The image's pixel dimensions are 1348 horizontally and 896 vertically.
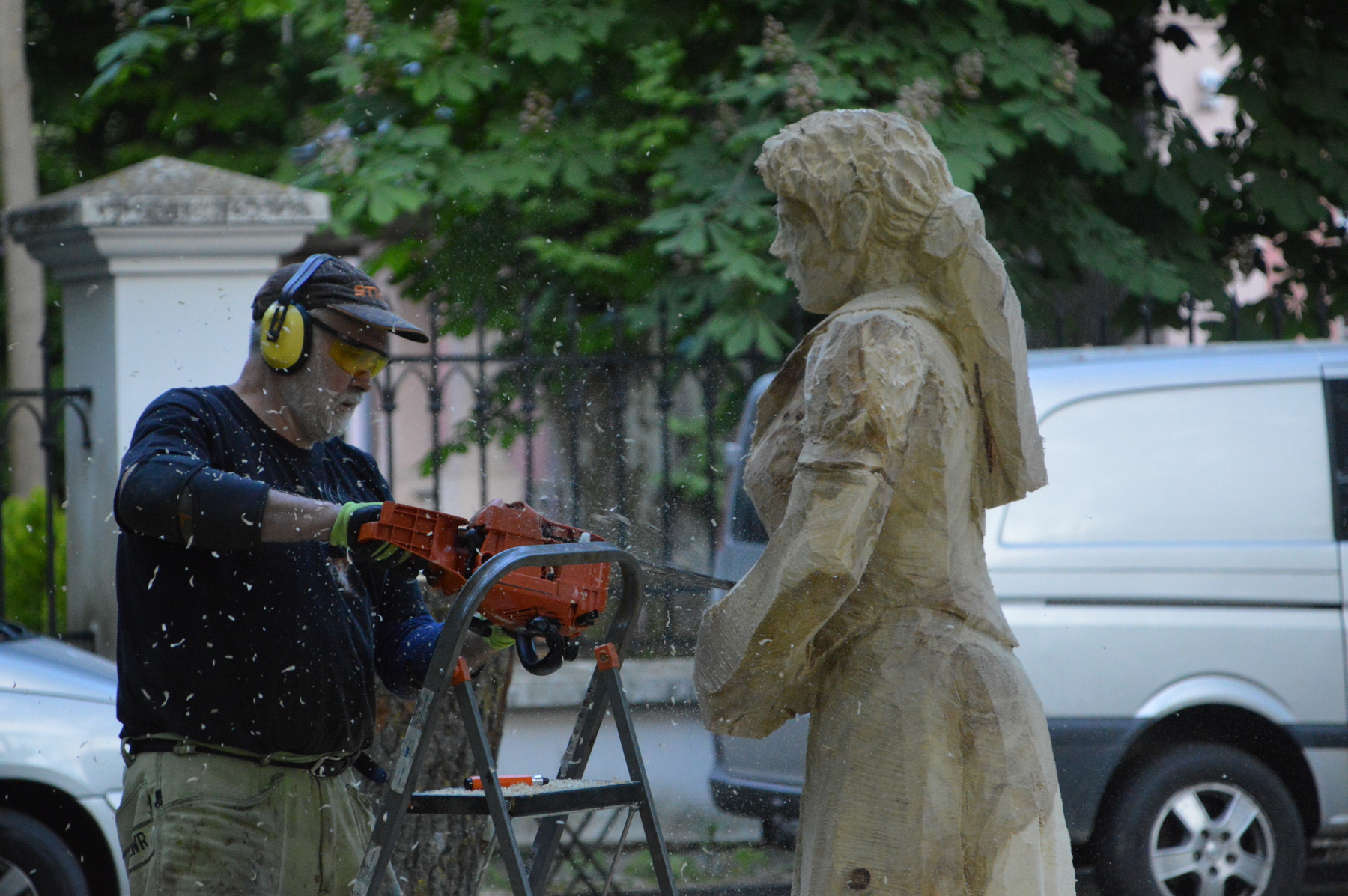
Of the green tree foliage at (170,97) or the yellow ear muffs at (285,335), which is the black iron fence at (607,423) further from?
the yellow ear muffs at (285,335)

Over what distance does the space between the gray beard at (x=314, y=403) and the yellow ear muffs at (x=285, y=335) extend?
0.04 meters

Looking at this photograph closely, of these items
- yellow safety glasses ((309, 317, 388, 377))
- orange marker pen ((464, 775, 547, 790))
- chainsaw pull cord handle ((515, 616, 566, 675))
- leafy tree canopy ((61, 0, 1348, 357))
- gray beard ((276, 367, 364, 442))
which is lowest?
orange marker pen ((464, 775, 547, 790))

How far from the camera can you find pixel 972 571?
217cm

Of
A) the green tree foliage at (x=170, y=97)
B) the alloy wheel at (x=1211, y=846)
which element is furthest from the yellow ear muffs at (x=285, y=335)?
the green tree foliage at (x=170, y=97)

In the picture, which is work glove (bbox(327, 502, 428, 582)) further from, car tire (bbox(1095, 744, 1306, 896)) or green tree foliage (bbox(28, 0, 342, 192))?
green tree foliage (bbox(28, 0, 342, 192))

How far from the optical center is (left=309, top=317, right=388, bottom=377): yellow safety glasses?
258 centimetres

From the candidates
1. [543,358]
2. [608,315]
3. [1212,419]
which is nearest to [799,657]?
[1212,419]

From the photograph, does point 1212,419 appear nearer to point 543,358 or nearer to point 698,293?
point 698,293

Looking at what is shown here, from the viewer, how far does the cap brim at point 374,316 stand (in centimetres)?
255

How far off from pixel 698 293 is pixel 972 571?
158 inches

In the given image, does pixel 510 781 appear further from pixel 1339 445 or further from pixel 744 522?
pixel 1339 445

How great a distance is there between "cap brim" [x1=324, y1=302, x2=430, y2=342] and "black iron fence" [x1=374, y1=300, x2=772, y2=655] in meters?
3.06

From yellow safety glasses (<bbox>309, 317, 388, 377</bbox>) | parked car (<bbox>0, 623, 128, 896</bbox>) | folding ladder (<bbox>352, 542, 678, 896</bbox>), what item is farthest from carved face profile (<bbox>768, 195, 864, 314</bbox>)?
parked car (<bbox>0, 623, 128, 896</bbox>)

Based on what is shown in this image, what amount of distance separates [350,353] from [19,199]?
7.94m
